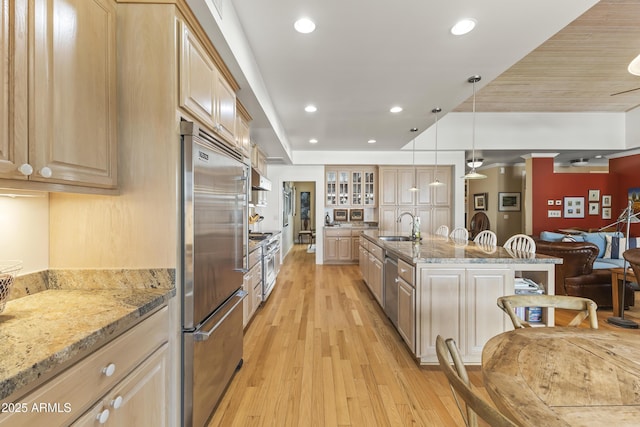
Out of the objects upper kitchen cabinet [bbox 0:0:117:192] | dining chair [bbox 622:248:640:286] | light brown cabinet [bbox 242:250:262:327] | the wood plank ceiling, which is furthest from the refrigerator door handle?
the wood plank ceiling

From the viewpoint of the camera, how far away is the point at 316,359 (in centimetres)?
242

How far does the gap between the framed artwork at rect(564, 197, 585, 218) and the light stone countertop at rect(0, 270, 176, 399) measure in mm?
8139

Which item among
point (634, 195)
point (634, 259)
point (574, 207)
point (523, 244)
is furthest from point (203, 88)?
point (634, 195)

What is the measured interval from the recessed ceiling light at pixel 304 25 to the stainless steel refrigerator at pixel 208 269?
1023 mm

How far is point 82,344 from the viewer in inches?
32.5

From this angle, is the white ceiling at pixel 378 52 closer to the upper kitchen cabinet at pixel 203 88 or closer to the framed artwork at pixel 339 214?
the upper kitchen cabinet at pixel 203 88

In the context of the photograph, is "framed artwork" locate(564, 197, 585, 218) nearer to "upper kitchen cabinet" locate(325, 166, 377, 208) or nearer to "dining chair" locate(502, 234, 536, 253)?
"upper kitchen cabinet" locate(325, 166, 377, 208)

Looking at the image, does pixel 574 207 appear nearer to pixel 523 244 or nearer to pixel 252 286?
pixel 523 244

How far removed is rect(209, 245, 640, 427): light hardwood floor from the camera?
175cm

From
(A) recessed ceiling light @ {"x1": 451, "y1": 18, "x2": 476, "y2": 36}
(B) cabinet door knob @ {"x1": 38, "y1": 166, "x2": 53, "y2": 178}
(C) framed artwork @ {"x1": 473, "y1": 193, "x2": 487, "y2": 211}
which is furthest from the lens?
(C) framed artwork @ {"x1": 473, "y1": 193, "x2": 487, "y2": 211}

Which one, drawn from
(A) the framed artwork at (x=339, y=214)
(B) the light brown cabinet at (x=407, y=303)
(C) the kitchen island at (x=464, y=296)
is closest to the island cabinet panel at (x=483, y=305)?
(C) the kitchen island at (x=464, y=296)

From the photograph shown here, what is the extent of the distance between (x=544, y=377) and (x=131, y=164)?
187 centimetres

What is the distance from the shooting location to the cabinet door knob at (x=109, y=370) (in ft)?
3.03

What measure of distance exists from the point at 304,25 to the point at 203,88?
0.90 metres
